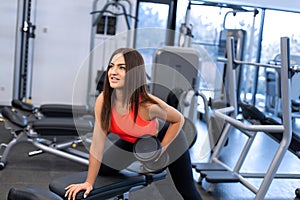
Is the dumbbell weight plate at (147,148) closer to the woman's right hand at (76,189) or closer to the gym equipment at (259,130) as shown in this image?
the woman's right hand at (76,189)

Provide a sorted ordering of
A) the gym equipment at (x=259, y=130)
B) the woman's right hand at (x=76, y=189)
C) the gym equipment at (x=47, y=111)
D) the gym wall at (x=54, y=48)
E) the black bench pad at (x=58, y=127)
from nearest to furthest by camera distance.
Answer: the woman's right hand at (x=76, y=189) < the gym equipment at (x=259, y=130) < the black bench pad at (x=58, y=127) < the gym equipment at (x=47, y=111) < the gym wall at (x=54, y=48)

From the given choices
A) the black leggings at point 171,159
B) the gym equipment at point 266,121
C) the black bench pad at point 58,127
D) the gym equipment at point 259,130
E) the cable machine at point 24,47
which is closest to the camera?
the black leggings at point 171,159

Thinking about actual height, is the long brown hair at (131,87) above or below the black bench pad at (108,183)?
above

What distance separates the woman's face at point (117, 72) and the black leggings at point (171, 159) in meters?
0.36

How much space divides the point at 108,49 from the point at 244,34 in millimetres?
A: 2164

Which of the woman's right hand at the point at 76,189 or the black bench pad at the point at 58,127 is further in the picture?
the black bench pad at the point at 58,127

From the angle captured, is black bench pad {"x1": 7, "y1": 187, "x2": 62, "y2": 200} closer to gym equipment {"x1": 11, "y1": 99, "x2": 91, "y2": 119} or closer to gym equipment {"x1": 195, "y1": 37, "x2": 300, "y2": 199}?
gym equipment {"x1": 195, "y1": 37, "x2": 300, "y2": 199}

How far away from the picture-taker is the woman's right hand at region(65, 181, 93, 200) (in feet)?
5.26

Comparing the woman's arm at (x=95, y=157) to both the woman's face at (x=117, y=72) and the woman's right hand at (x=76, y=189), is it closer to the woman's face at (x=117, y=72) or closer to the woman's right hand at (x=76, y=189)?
Result: the woman's right hand at (x=76, y=189)

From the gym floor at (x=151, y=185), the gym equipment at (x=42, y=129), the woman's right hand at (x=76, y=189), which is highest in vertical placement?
the woman's right hand at (x=76, y=189)

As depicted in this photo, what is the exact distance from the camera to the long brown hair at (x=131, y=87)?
167 cm

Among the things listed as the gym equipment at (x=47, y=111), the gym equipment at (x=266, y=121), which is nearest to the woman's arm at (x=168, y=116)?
the gym equipment at (x=266, y=121)

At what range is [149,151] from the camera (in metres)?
1.67

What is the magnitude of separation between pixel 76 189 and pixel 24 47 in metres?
4.11
